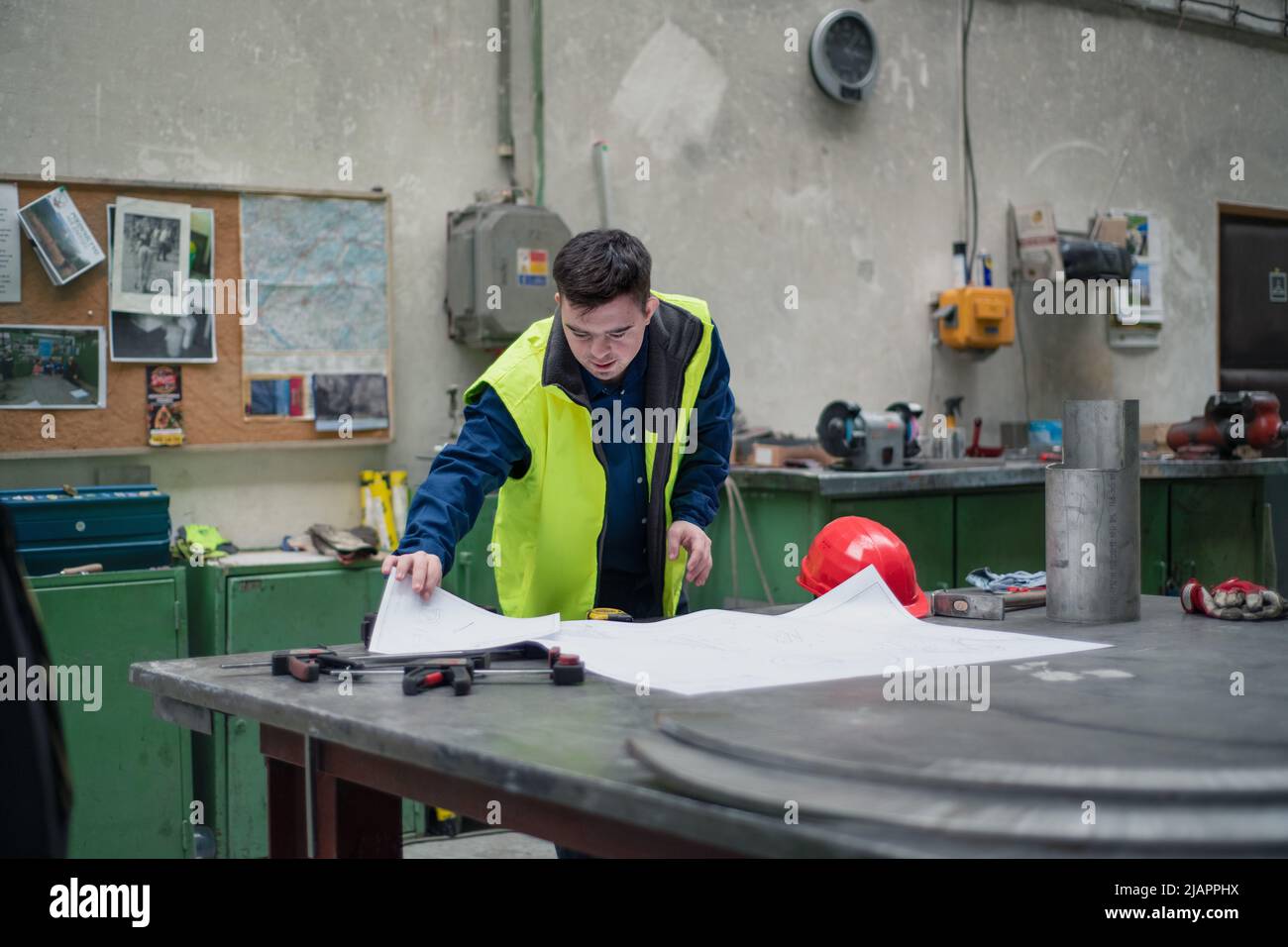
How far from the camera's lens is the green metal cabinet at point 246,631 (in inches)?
127

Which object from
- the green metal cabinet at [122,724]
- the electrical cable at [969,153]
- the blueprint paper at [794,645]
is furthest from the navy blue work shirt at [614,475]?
the electrical cable at [969,153]

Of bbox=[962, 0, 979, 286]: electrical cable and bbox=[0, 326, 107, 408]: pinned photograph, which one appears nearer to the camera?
bbox=[0, 326, 107, 408]: pinned photograph

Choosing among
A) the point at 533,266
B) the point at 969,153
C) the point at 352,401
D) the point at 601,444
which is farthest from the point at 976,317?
the point at 601,444

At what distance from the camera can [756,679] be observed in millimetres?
1412

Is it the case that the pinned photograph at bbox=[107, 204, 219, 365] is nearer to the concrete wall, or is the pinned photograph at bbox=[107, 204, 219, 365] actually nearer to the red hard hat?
the concrete wall

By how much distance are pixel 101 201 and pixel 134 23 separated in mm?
499

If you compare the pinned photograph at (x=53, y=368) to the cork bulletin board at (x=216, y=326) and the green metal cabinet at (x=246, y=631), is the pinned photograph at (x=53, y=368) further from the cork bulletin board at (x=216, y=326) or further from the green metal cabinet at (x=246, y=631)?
Result: the green metal cabinet at (x=246, y=631)

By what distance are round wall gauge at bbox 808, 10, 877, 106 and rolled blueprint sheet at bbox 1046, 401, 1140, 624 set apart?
10.1 feet

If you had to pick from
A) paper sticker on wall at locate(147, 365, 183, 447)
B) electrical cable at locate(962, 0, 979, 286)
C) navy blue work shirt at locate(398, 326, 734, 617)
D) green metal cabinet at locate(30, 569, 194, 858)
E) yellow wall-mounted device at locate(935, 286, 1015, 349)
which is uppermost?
electrical cable at locate(962, 0, 979, 286)

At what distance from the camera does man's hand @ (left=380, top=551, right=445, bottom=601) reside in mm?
1678

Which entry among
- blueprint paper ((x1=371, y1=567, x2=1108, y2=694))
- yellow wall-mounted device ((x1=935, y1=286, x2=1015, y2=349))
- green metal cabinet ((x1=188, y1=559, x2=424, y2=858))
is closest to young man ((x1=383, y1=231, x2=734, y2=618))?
blueprint paper ((x1=371, y1=567, x2=1108, y2=694))
